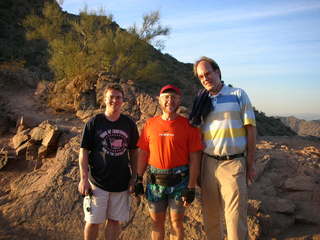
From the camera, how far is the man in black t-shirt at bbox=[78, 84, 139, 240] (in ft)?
11.8

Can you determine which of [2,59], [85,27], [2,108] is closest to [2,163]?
[2,108]

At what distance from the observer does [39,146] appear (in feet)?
25.7

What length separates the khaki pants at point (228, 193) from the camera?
345 centimetres

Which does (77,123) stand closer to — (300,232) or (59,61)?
(59,61)

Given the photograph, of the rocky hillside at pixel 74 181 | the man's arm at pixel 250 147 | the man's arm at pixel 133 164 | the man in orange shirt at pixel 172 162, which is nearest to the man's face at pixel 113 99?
the man in orange shirt at pixel 172 162

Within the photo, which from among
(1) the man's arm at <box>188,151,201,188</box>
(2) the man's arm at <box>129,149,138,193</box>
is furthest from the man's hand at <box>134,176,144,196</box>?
(1) the man's arm at <box>188,151,201,188</box>

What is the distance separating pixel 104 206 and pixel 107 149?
2.04 ft

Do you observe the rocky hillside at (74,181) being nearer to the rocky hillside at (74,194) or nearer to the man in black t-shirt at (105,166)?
the rocky hillside at (74,194)

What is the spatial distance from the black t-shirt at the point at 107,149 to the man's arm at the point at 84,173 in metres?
0.07

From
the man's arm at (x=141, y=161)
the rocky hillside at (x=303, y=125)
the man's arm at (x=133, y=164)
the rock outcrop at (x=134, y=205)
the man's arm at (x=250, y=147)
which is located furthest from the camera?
the rocky hillside at (x=303, y=125)

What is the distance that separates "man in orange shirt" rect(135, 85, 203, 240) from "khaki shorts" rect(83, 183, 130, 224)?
36 cm

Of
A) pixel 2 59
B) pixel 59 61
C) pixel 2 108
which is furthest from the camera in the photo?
pixel 2 59

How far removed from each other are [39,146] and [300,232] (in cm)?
580

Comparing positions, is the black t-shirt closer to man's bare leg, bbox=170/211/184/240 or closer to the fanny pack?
the fanny pack
